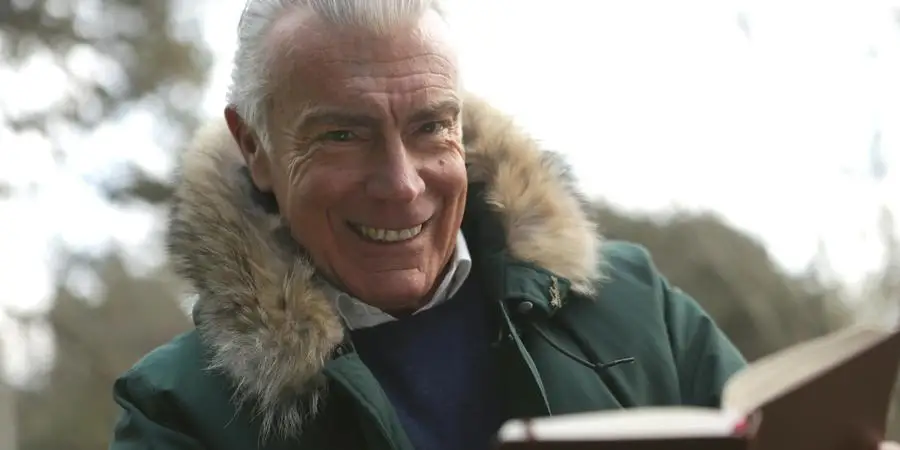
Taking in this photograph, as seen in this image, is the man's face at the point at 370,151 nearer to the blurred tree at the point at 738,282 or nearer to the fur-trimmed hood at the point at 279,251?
the fur-trimmed hood at the point at 279,251

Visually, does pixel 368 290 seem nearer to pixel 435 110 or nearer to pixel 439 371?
pixel 439 371

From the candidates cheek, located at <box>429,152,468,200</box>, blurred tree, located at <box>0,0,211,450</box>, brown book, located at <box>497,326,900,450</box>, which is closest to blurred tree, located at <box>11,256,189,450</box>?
blurred tree, located at <box>0,0,211,450</box>

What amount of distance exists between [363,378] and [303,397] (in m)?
0.09

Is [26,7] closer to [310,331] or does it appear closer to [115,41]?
[115,41]

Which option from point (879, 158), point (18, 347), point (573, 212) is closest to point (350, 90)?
point (573, 212)

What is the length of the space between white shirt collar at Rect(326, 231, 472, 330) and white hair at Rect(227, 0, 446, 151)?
26 centimetres

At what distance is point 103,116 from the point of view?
479cm

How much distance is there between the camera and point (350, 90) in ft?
Result: 4.53

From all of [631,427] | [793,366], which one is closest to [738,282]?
[793,366]

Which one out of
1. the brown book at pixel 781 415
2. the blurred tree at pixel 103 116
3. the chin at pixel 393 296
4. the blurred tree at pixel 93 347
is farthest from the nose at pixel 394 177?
the blurred tree at pixel 93 347

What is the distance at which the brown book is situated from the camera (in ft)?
2.59

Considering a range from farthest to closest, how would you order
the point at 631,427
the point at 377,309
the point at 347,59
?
the point at 377,309
the point at 347,59
the point at 631,427

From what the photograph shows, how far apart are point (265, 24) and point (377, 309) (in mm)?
456

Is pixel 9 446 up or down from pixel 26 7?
down
